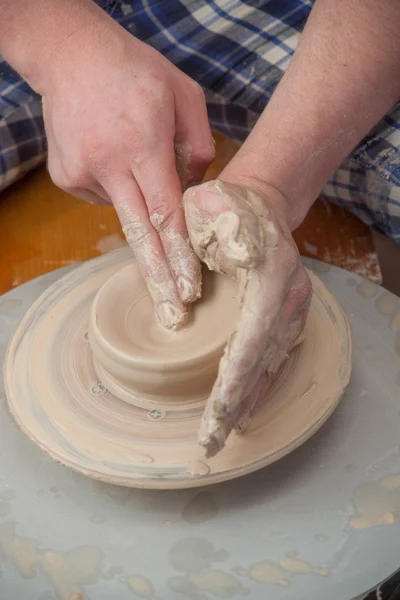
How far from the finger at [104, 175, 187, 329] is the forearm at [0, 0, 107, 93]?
0.41 metres

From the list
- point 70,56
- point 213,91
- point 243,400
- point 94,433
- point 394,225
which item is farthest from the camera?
point 213,91

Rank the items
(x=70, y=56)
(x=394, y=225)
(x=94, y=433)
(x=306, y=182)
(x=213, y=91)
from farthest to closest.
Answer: (x=213, y=91) → (x=394, y=225) → (x=70, y=56) → (x=306, y=182) → (x=94, y=433)

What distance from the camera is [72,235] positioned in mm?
1718

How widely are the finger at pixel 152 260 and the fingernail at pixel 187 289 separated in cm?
1

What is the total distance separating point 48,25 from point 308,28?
54cm

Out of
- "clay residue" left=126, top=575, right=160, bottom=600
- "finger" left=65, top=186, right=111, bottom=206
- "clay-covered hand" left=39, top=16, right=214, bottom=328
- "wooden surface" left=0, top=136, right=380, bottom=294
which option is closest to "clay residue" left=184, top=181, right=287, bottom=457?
"clay-covered hand" left=39, top=16, right=214, bottom=328

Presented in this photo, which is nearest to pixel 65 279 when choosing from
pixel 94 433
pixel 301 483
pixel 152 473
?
pixel 94 433

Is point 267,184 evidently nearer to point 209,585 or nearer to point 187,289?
point 187,289

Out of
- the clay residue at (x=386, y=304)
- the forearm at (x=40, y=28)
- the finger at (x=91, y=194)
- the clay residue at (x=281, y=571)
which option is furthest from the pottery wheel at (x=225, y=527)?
the forearm at (x=40, y=28)

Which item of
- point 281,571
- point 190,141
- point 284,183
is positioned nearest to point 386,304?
point 284,183

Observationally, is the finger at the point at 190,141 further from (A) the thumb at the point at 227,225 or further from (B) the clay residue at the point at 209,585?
(B) the clay residue at the point at 209,585

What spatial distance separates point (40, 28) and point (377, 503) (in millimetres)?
1133

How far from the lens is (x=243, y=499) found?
3.41 feet

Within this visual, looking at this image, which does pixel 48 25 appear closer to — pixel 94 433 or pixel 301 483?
pixel 94 433
